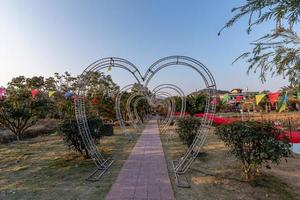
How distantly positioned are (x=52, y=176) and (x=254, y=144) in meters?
4.60

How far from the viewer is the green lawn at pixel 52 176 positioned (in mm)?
4824

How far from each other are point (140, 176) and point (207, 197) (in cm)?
186

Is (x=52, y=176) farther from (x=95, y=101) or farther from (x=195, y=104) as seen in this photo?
(x=195, y=104)

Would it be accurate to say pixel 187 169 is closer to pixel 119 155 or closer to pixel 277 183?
pixel 277 183

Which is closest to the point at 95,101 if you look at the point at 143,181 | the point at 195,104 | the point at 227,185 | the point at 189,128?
the point at 189,128

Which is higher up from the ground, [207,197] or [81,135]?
[81,135]

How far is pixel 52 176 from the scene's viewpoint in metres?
6.04

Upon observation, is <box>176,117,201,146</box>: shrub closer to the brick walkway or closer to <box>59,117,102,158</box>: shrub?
the brick walkway

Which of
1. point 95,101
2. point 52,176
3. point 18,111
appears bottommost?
point 52,176

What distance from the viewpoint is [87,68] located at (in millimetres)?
6488

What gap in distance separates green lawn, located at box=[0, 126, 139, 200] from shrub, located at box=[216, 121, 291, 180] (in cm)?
274

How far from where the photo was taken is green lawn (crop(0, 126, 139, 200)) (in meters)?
4.82

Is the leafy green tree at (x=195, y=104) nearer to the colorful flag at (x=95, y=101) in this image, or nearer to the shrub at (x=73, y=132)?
the colorful flag at (x=95, y=101)

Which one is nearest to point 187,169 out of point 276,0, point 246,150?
point 246,150
